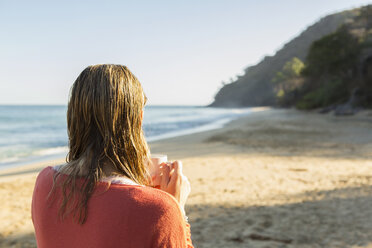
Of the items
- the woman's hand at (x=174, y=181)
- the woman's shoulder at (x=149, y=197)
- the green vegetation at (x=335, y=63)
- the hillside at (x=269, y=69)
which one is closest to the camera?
the woman's shoulder at (x=149, y=197)

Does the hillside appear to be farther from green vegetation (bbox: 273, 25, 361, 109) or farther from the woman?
the woman

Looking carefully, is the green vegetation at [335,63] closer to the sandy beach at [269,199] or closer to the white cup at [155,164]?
the sandy beach at [269,199]

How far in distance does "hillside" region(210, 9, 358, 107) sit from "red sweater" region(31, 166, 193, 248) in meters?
101

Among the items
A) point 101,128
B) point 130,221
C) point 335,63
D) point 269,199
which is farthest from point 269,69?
point 130,221

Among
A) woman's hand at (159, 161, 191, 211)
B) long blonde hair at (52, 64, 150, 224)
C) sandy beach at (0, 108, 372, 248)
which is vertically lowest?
sandy beach at (0, 108, 372, 248)

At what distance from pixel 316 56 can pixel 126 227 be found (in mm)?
41197

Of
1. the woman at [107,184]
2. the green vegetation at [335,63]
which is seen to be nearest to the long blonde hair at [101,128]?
the woman at [107,184]

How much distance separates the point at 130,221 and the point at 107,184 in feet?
0.38

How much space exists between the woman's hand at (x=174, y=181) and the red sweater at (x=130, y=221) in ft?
0.47

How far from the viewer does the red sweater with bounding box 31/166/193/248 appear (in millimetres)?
781

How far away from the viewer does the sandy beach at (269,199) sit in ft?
12.0

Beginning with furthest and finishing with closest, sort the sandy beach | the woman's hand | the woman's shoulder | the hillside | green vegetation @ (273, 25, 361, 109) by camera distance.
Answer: the hillside < green vegetation @ (273, 25, 361, 109) < the sandy beach < the woman's hand < the woman's shoulder

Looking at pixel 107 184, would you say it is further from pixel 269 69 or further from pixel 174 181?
pixel 269 69

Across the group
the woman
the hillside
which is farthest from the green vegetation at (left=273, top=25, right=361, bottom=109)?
the hillside
